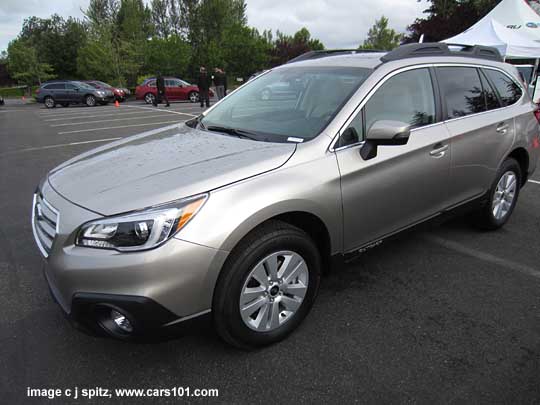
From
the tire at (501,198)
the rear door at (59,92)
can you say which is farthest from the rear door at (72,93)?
the tire at (501,198)

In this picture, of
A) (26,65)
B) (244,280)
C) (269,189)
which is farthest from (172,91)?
(26,65)

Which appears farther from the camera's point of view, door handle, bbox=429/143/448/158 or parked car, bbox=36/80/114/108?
parked car, bbox=36/80/114/108

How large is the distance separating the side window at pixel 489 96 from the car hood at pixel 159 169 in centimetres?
226

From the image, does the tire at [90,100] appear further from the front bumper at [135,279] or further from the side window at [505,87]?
the front bumper at [135,279]

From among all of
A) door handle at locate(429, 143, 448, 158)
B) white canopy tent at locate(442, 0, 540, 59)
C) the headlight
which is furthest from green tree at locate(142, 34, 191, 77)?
the headlight

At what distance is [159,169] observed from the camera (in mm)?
2318

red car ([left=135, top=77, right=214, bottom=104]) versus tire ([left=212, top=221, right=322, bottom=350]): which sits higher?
red car ([left=135, top=77, right=214, bottom=104])

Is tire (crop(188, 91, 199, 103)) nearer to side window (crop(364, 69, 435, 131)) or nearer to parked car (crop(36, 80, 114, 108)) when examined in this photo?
parked car (crop(36, 80, 114, 108))

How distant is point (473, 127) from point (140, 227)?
111 inches

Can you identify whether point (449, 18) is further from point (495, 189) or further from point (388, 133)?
point (388, 133)

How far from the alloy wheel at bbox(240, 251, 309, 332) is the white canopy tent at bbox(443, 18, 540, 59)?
42.0 feet

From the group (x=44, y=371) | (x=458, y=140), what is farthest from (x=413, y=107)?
(x=44, y=371)

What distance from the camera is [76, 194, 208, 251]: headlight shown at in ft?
6.31

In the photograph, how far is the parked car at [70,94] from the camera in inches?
911
